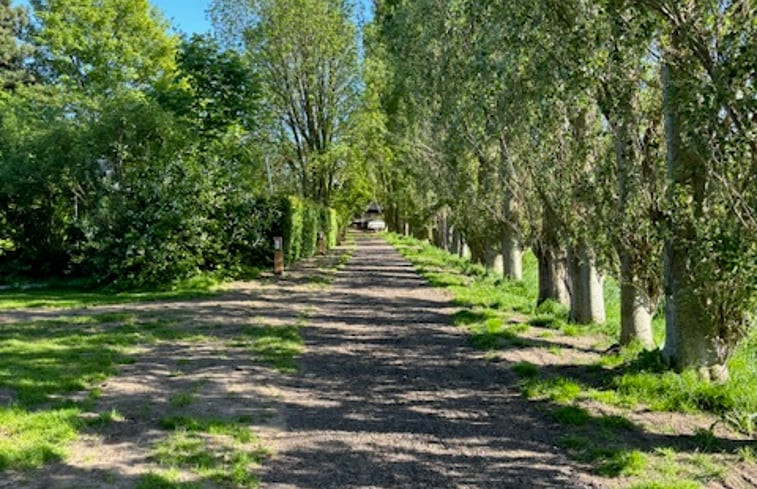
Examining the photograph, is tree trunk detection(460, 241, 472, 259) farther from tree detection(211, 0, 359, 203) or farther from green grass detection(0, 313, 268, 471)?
green grass detection(0, 313, 268, 471)

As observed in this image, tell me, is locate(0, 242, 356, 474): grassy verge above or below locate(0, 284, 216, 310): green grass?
below

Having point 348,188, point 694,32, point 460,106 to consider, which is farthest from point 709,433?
point 348,188

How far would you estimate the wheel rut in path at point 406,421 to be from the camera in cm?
420

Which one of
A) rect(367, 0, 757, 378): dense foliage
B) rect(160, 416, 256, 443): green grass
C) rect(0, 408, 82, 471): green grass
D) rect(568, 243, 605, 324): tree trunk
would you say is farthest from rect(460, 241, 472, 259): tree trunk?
rect(0, 408, 82, 471): green grass

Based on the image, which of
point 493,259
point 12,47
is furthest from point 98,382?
point 12,47

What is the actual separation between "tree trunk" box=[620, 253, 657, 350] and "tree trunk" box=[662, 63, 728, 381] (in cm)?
111

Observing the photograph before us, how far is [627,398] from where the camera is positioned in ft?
19.1

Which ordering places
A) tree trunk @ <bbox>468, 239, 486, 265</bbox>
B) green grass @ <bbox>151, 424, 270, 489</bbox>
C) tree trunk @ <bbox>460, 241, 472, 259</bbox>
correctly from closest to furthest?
green grass @ <bbox>151, 424, 270, 489</bbox> < tree trunk @ <bbox>468, 239, 486, 265</bbox> < tree trunk @ <bbox>460, 241, 472, 259</bbox>

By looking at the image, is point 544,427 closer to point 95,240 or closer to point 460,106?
point 460,106

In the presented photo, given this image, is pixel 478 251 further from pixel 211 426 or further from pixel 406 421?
pixel 211 426

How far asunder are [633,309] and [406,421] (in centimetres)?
376

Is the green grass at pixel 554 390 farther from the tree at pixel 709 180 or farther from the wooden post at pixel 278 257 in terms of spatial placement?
the wooden post at pixel 278 257

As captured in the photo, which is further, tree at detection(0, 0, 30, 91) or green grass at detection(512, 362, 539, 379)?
tree at detection(0, 0, 30, 91)

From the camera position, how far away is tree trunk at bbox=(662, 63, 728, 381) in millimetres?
6016
